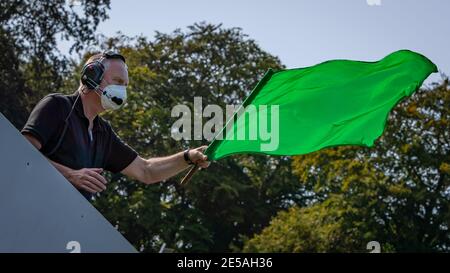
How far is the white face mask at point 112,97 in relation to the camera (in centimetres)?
561

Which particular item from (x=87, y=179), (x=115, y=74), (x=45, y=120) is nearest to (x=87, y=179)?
(x=87, y=179)

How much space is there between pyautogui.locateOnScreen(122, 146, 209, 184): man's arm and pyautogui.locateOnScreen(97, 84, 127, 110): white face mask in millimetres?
498

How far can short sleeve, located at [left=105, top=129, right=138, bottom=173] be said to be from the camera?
19.4ft

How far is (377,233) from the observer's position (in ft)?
105

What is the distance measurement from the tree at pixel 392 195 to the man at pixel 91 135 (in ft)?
85.0

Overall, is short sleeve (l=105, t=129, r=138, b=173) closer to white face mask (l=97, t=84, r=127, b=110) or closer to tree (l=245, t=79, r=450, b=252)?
white face mask (l=97, t=84, r=127, b=110)

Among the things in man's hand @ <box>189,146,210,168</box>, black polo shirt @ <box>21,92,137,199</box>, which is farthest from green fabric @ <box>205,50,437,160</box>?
black polo shirt @ <box>21,92,137,199</box>

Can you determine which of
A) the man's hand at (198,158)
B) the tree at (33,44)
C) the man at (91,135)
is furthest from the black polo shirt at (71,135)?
the tree at (33,44)

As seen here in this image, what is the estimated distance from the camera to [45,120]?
5293 millimetres

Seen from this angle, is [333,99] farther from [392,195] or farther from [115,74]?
[392,195]

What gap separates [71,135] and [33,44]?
1062 inches
